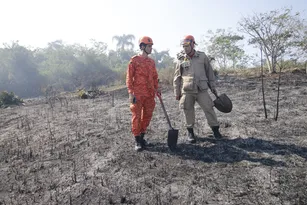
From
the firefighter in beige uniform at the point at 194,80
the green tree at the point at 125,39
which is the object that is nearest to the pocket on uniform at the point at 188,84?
the firefighter in beige uniform at the point at 194,80

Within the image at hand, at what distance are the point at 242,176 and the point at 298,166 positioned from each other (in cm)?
76

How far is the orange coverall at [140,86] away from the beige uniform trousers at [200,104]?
1.87ft

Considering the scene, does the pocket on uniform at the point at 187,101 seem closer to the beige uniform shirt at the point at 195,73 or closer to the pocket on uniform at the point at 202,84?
the beige uniform shirt at the point at 195,73

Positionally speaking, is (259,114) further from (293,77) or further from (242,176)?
(293,77)

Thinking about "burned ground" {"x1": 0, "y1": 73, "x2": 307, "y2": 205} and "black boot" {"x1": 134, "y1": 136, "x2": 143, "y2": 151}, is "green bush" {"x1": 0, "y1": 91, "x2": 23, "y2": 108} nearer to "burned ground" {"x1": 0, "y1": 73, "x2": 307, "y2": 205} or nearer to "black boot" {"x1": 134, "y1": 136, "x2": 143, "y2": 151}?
"burned ground" {"x1": 0, "y1": 73, "x2": 307, "y2": 205}

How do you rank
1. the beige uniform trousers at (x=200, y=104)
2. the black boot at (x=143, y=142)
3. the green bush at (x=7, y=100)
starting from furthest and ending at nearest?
the green bush at (x=7, y=100)
the black boot at (x=143, y=142)
the beige uniform trousers at (x=200, y=104)

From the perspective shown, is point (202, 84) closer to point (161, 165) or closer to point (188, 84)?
point (188, 84)

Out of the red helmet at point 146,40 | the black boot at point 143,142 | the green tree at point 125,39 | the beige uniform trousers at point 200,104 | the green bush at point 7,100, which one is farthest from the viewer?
the green tree at point 125,39

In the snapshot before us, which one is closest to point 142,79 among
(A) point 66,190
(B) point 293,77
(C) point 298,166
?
(A) point 66,190

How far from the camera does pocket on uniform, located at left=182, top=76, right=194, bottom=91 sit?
3.83 meters

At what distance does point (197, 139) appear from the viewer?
4.27m

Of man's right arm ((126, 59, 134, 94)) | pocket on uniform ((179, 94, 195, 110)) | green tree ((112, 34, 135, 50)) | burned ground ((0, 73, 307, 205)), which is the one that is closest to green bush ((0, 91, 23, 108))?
burned ground ((0, 73, 307, 205))

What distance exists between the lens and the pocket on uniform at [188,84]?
12.6 feet

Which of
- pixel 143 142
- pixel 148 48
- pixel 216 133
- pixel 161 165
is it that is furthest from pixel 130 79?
pixel 216 133
